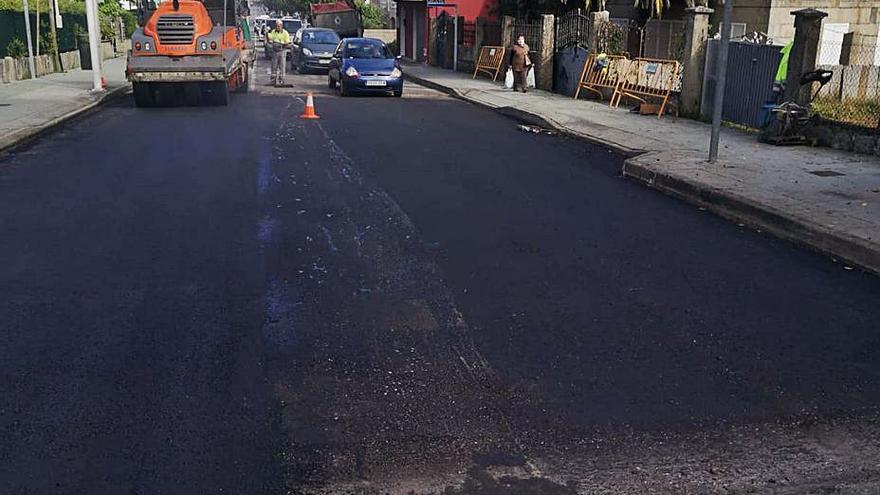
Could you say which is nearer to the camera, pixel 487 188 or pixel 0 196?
pixel 0 196

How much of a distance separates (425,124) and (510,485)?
14.1 metres

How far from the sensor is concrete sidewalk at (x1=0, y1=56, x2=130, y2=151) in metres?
15.1

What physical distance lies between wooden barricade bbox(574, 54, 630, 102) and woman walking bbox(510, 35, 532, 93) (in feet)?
7.27

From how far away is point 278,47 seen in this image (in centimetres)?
2614

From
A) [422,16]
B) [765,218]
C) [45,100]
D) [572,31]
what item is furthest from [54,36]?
[765,218]

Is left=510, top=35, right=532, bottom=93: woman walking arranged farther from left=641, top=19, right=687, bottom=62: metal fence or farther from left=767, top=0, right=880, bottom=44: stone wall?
left=767, top=0, right=880, bottom=44: stone wall

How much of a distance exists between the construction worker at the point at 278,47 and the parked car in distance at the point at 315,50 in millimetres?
6565

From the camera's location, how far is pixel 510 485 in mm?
3859

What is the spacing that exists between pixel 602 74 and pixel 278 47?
410 inches

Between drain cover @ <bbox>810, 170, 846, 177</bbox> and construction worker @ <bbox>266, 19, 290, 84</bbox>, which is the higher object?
construction worker @ <bbox>266, 19, 290, 84</bbox>

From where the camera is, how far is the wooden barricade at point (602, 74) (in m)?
21.0

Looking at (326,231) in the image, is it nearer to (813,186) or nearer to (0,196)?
(0,196)

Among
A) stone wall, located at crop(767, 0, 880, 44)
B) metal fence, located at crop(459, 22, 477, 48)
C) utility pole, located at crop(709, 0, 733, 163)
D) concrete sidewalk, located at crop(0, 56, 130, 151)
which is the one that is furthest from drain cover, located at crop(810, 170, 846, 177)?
metal fence, located at crop(459, 22, 477, 48)

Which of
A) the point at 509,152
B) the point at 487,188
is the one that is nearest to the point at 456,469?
the point at 487,188
